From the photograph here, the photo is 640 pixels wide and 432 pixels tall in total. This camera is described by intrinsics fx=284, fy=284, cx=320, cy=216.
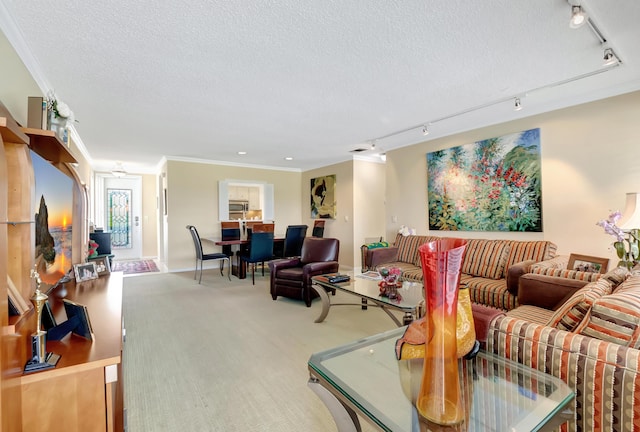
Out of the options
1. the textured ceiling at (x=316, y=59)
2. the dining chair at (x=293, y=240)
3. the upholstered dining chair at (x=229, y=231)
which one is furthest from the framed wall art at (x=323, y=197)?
the textured ceiling at (x=316, y=59)

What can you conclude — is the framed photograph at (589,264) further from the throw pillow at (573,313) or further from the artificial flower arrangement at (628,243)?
the throw pillow at (573,313)

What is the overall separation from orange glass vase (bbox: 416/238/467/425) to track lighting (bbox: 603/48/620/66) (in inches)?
102

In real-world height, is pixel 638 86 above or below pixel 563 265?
above

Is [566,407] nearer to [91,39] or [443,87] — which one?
[443,87]

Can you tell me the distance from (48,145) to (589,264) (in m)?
4.51

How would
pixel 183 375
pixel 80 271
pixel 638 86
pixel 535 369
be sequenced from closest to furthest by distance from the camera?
pixel 535 369, pixel 183 375, pixel 80 271, pixel 638 86

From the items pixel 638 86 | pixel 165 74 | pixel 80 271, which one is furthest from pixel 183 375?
pixel 638 86

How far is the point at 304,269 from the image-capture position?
3883 millimetres

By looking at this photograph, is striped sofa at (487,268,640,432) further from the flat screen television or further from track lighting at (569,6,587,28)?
the flat screen television

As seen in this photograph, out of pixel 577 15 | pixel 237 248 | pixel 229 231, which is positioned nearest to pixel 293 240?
pixel 237 248

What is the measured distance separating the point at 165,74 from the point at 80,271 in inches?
76.2

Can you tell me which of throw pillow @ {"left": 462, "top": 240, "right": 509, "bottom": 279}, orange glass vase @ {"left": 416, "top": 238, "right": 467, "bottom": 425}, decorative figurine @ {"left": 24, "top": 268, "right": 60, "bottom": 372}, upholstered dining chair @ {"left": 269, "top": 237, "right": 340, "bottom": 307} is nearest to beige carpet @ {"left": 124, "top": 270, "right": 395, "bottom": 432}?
upholstered dining chair @ {"left": 269, "top": 237, "right": 340, "bottom": 307}

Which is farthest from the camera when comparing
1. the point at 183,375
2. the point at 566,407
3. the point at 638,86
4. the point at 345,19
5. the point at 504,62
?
the point at 638,86

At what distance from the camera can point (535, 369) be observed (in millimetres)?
1164
